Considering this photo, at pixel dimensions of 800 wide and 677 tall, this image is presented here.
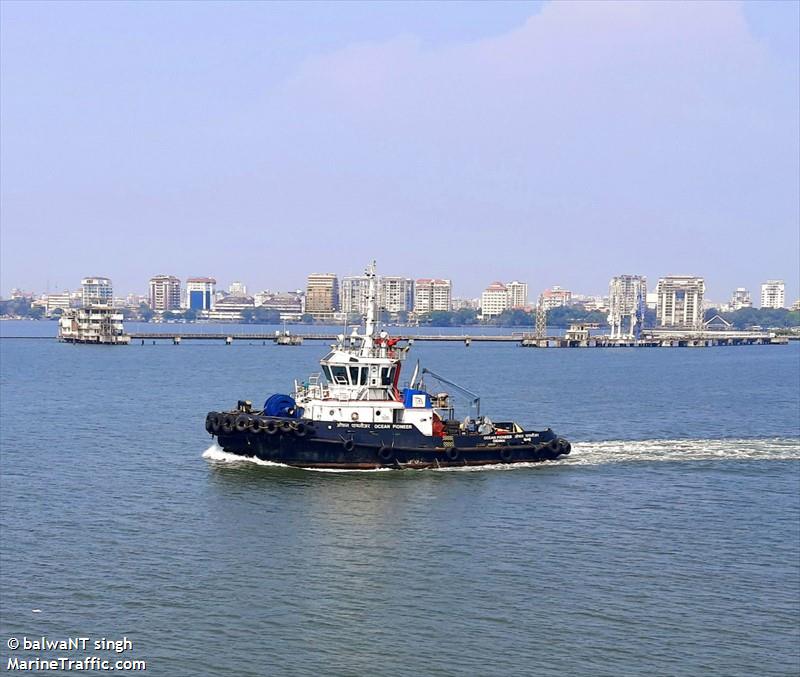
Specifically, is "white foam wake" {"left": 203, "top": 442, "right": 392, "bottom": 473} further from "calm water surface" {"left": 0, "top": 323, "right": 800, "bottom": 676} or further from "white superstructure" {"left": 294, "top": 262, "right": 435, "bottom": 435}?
"white superstructure" {"left": 294, "top": 262, "right": 435, "bottom": 435}

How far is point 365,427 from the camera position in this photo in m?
48.1

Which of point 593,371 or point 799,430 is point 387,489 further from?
point 593,371

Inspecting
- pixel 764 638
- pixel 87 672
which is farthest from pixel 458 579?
pixel 87 672

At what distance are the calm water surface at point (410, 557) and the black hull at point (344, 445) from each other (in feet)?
2.81

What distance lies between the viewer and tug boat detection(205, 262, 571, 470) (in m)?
47.8

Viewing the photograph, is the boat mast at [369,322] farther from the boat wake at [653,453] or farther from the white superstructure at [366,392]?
the boat wake at [653,453]

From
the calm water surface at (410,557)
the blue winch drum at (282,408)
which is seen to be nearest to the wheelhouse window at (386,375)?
the blue winch drum at (282,408)

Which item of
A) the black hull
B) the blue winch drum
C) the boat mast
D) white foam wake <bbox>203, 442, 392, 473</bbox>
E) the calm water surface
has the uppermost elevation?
the boat mast

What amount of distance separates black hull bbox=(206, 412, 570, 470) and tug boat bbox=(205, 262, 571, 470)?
0.15ft

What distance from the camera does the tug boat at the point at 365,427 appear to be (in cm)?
4784

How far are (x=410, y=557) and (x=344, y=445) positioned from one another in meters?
14.3

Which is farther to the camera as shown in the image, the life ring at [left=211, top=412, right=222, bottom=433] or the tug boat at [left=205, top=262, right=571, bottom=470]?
the life ring at [left=211, top=412, right=222, bottom=433]

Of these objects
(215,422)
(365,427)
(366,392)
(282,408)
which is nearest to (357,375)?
(366,392)

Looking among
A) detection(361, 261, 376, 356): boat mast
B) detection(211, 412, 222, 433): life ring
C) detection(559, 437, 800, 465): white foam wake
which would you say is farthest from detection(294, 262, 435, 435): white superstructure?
detection(559, 437, 800, 465): white foam wake
